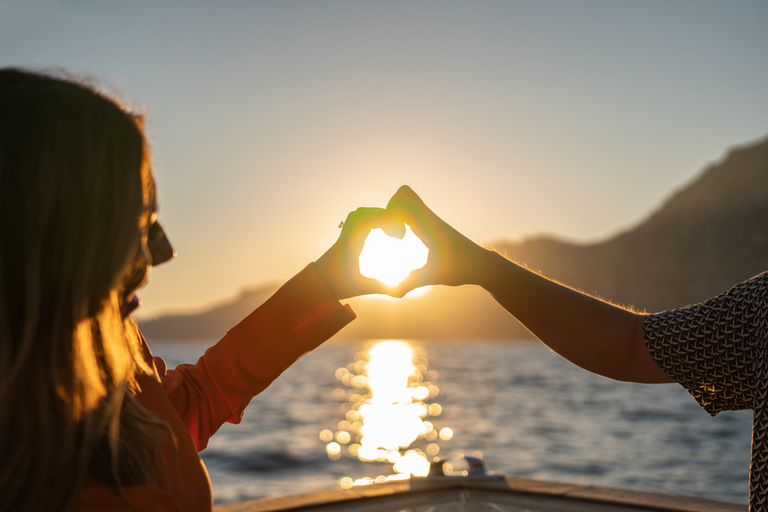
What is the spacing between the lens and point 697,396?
5.67 feet

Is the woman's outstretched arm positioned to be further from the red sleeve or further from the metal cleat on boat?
the metal cleat on boat

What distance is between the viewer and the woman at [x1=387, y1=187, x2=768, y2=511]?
155 cm

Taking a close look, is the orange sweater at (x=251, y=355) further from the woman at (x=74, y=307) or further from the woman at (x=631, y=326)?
the woman at (x=74, y=307)

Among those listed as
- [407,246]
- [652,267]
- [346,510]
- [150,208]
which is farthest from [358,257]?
[652,267]

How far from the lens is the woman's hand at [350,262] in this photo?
1.83 m

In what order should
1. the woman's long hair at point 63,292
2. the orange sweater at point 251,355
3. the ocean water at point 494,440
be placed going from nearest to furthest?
the woman's long hair at point 63,292
the orange sweater at point 251,355
the ocean water at point 494,440

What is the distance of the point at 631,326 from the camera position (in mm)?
1820

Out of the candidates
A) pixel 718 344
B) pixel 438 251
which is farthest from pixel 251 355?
pixel 718 344

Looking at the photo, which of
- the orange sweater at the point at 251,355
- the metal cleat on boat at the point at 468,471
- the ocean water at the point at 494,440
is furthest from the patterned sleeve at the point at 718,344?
the ocean water at the point at 494,440

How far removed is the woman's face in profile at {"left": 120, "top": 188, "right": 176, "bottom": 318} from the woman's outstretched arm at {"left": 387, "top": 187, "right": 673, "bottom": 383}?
2.77 ft

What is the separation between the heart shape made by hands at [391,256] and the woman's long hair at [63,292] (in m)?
0.84

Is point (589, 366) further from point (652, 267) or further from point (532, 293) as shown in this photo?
point (652, 267)

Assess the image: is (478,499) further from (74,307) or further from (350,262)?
(74,307)

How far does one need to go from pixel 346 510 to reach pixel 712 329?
8.27 ft
